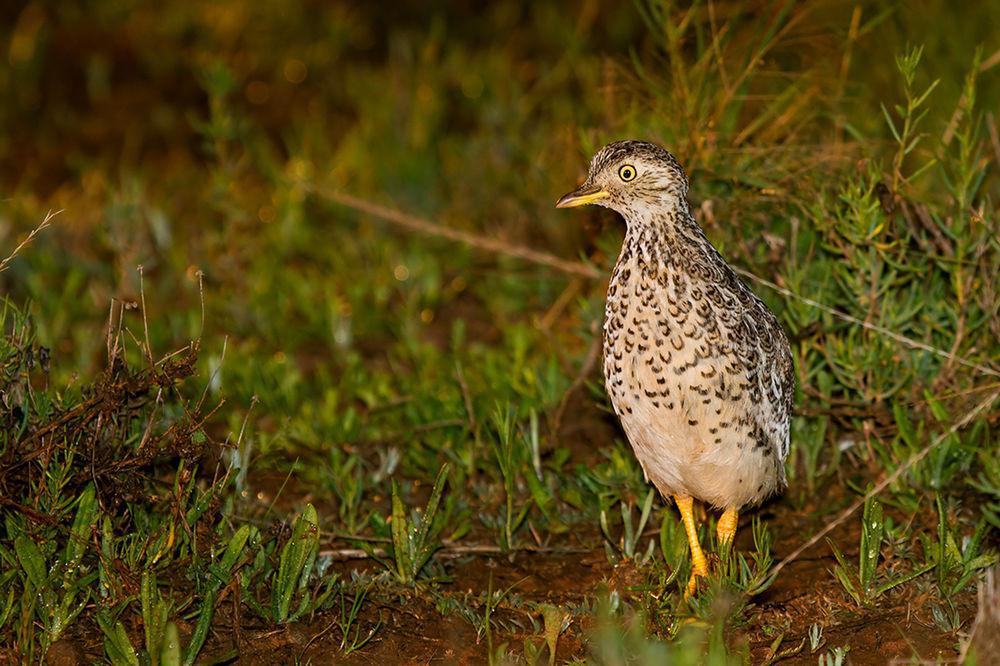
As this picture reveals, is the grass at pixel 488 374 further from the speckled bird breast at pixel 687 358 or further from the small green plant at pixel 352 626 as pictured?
the speckled bird breast at pixel 687 358

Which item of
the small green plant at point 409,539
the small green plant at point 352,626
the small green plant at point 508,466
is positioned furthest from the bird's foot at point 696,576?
the small green plant at point 352,626

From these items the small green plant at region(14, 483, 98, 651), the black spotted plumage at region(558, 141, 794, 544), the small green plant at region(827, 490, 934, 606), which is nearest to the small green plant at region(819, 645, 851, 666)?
the small green plant at region(827, 490, 934, 606)

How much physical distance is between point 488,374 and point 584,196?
64.0 inches

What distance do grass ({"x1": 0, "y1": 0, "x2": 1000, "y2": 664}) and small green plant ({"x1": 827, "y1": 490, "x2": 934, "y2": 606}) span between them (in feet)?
0.03

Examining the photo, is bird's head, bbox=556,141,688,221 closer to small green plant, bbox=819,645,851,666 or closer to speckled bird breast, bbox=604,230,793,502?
speckled bird breast, bbox=604,230,793,502

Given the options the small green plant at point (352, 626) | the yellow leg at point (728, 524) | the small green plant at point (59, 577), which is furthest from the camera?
the yellow leg at point (728, 524)

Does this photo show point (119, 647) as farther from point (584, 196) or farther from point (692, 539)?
point (584, 196)

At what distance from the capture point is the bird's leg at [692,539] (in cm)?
446

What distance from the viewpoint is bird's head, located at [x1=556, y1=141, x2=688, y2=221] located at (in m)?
4.31

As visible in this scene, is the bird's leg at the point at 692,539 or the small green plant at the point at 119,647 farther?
the bird's leg at the point at 692,539

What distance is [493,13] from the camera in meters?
10.2

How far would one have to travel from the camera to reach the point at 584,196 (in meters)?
4.44

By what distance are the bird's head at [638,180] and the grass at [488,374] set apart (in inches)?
28.5

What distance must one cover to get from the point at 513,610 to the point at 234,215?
10.4 feet
